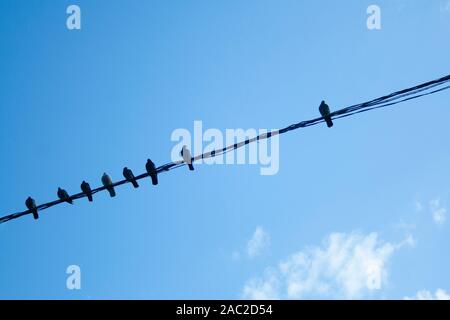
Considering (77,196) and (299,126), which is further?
(77,196)

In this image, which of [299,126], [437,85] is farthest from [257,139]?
[437,85]

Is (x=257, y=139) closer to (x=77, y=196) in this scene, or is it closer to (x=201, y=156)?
(x=201, y=156)

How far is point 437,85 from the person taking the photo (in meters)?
5.86

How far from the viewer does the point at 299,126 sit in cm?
681
